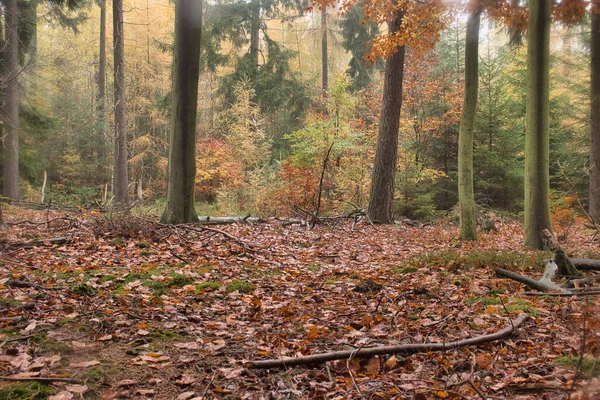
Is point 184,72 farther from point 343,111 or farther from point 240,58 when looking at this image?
point 240,58

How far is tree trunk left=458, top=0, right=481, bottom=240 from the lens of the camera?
8367mm

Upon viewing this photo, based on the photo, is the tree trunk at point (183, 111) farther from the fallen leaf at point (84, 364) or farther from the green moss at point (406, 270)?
the fallen leaf at point (84, 364)

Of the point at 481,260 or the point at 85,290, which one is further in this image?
the point at 481,260

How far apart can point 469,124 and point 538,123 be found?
1543mm

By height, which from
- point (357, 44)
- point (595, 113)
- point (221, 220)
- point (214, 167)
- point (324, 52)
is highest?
point (357, 44)

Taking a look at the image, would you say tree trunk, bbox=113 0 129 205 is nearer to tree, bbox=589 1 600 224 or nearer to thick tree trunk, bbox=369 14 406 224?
thick tree trunk, bbox=369 14 406 224

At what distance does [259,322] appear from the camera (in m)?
3.99

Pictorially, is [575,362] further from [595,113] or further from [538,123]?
[595,113]

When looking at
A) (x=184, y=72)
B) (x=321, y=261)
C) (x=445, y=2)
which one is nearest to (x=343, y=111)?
(x=445, y=2)

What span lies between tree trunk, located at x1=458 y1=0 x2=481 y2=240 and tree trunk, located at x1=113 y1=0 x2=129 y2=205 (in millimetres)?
12363

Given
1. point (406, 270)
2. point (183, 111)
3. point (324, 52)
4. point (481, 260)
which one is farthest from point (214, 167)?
point (481, 260)

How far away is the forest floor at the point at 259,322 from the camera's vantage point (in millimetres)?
2539

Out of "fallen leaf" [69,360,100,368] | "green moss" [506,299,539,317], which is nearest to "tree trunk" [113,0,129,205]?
"fallen leaf" [69,360,100,368]

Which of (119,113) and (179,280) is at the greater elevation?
(119,113)
